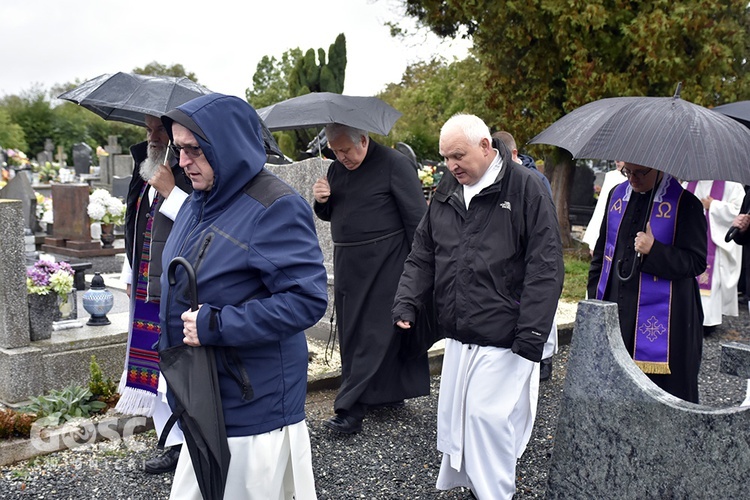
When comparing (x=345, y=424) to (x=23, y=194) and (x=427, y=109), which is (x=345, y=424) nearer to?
(x=23, y=194)

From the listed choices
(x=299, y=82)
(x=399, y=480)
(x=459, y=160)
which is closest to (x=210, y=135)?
(x=459, y=160)

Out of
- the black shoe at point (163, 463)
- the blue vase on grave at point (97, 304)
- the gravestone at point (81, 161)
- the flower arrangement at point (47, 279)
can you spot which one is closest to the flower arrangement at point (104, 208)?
the blue vase on grave at point (97, 304)

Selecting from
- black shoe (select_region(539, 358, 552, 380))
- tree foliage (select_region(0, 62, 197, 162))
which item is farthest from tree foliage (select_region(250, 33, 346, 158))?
tree foliage (select_region(0, 62, 197, 162))

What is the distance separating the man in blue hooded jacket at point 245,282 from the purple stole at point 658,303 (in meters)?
2.10

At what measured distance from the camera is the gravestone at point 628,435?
9.49ft

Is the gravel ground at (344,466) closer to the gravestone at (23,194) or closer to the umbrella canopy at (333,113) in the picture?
the umbrella canopy at (333,113)

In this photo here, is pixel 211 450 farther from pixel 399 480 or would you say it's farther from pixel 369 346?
pixel 369 346

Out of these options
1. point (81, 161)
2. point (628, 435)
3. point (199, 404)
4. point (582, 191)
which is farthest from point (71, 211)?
point (81, 161)

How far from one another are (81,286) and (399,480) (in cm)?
540

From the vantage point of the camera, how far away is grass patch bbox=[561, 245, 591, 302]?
35.1ft

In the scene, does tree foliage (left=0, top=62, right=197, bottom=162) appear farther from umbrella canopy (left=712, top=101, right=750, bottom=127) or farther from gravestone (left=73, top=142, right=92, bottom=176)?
umbrella canopy (left=712, top=101, right=750, bottom=127)

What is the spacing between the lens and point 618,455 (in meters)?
3.19

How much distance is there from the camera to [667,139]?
3.82m

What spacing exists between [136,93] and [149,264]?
0.94 meters
